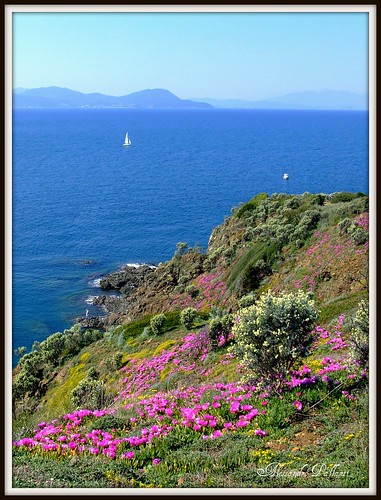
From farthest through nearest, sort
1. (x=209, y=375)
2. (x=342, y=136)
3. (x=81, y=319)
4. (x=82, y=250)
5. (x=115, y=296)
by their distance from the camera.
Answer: (x=342, y=136) → (x=82, y=250) → (x=115, y=296) → (x=81, y=319) → (x=209, y=375)

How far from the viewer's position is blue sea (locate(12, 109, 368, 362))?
5419 centimetres

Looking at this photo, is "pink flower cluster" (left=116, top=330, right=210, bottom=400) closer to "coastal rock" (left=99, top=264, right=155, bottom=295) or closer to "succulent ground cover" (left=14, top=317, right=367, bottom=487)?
"succulent ground cover" (left=14, top=317, right=367, bottom=487)

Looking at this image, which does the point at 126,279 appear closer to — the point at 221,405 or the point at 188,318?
the point at 188,318

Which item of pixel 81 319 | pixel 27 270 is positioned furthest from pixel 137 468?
pixel 27 270

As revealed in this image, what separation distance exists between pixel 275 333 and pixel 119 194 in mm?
84077

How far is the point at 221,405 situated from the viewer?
14164mm

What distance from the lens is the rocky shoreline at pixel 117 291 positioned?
45.4 m

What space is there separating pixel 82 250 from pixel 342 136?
143190 mm

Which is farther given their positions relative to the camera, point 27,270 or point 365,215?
point 27,270

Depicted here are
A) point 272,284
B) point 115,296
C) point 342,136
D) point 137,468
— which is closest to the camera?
point 137,468

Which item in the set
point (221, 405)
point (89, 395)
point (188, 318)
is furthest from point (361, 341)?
point (188, 318)

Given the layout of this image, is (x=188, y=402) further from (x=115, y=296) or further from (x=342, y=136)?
(x=342, y=136)

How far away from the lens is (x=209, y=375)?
64.1 ft

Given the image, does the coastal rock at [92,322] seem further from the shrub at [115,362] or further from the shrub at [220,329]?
the shrub at [220,329]
